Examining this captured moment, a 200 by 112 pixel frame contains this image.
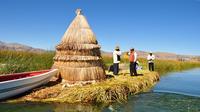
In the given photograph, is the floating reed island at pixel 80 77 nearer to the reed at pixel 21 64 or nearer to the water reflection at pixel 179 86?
the water reflection at pixel 179 86

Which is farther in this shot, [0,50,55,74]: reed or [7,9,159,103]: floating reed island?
[0,50,55,74]: reed

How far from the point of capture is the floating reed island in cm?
1261

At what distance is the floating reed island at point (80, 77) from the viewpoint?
12.6m

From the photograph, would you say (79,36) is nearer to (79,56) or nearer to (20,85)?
(79,56)

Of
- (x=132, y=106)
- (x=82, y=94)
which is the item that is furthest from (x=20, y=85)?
(x=132, y=106)

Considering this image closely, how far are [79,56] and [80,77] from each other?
0.92 meters

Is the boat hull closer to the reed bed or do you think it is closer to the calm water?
the reed bed

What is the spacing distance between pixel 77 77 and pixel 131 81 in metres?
2.94

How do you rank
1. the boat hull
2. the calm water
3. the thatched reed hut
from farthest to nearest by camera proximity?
the thatched reed hut < the boat hull < the calm water

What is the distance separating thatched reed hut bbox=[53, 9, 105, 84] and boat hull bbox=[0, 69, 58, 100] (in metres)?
0.97

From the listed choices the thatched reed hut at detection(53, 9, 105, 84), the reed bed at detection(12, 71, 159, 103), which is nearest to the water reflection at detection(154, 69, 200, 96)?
the thatched reed hut at detection(53, 9, 105, 84)

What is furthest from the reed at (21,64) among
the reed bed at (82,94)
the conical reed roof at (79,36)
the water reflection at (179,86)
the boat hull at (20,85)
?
the water reflection at (179,86)

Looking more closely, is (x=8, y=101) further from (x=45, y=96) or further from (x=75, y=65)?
(x=75, y=65)

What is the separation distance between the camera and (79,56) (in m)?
14.5
